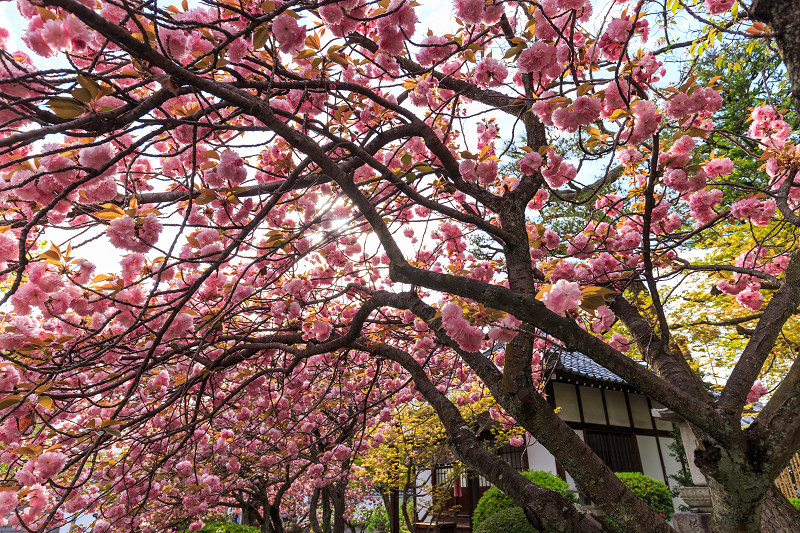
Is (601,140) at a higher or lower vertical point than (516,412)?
higher

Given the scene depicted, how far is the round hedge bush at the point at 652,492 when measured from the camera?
337 inches

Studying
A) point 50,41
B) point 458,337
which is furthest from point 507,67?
point 50,41

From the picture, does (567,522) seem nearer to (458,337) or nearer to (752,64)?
(458,337)

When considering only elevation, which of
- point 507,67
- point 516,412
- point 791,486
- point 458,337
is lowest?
point 791,486

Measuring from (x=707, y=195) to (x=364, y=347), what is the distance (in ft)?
8.32

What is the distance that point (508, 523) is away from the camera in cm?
591

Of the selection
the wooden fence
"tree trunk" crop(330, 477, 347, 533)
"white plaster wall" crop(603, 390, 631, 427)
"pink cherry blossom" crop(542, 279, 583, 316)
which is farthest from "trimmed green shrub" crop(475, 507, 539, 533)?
the wooden fence

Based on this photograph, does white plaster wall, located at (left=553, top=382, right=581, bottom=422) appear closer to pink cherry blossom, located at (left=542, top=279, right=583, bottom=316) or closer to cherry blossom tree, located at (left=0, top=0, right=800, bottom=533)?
cherry blossom tree, located at (left=0, top=0, right=800, bottom=533)

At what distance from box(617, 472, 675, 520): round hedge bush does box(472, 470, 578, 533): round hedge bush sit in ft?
4.85

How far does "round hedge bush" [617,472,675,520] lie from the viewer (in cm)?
855

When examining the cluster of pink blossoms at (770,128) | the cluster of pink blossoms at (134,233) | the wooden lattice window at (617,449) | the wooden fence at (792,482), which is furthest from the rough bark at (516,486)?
the wooden fence at (792,482)

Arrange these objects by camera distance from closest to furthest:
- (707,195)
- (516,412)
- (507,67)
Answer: (516,412) → (507,67) → (707,195)

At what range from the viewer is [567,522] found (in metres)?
1.96

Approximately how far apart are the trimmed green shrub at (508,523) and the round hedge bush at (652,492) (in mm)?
3717
